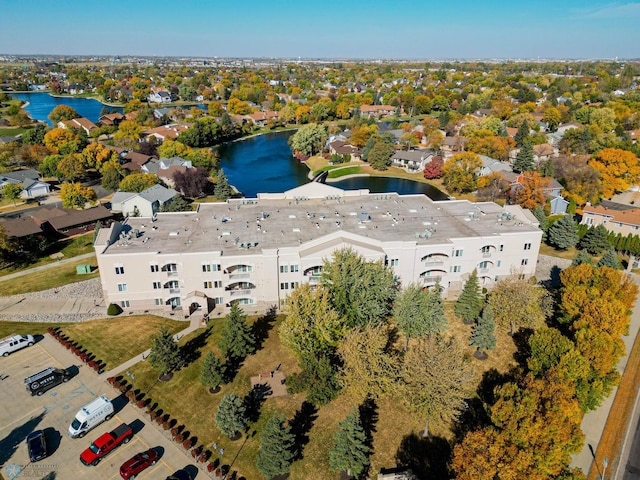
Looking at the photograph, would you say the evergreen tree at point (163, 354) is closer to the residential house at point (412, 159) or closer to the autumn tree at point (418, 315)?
the autumn tree at point (418, 315)

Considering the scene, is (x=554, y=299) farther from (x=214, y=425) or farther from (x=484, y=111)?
(x=484, y=111)

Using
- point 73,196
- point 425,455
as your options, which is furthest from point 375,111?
point 425,455

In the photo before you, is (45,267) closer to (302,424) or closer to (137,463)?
(137,463)

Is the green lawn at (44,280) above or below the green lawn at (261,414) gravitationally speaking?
above

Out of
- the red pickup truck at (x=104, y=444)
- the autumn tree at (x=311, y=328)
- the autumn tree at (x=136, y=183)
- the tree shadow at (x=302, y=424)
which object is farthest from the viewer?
the autumn tree at (x=136, y=183)

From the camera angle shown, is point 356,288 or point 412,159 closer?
point 356,288

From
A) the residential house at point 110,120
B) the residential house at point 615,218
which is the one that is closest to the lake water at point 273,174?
the residential house at point 615,218
